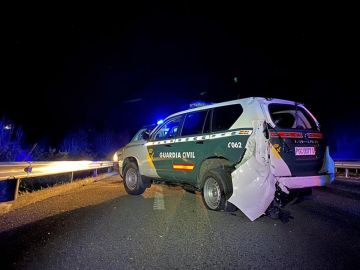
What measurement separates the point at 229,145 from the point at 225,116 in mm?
703

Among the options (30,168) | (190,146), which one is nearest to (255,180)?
(190,146)

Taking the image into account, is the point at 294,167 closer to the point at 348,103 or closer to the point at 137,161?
the point at 137,161

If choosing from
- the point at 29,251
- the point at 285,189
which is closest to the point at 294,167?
the point at 285,189

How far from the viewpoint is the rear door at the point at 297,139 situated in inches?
228

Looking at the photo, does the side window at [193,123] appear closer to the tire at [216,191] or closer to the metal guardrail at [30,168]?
the tire at [216,191]

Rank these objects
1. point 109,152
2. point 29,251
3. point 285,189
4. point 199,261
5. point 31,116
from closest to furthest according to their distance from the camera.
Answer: point 199,261 < point 29,251 < point 285,189 < point 109,152 < point 31,116

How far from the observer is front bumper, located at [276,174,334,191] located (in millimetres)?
5689

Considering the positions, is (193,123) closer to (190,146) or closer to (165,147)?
(190,146)

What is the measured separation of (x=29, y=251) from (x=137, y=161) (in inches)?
194

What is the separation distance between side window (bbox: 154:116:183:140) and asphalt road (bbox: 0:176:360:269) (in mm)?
1628

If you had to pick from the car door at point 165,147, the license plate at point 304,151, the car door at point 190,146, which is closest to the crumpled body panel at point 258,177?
the license plate at point 304,151

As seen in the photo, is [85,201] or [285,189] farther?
[85,201]

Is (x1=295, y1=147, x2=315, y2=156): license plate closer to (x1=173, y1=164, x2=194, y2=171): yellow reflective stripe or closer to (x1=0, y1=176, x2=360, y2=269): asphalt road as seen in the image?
(x1=0, y1=176, x2=360, y2=269): asphalt road

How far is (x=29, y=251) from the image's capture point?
14.1ft
